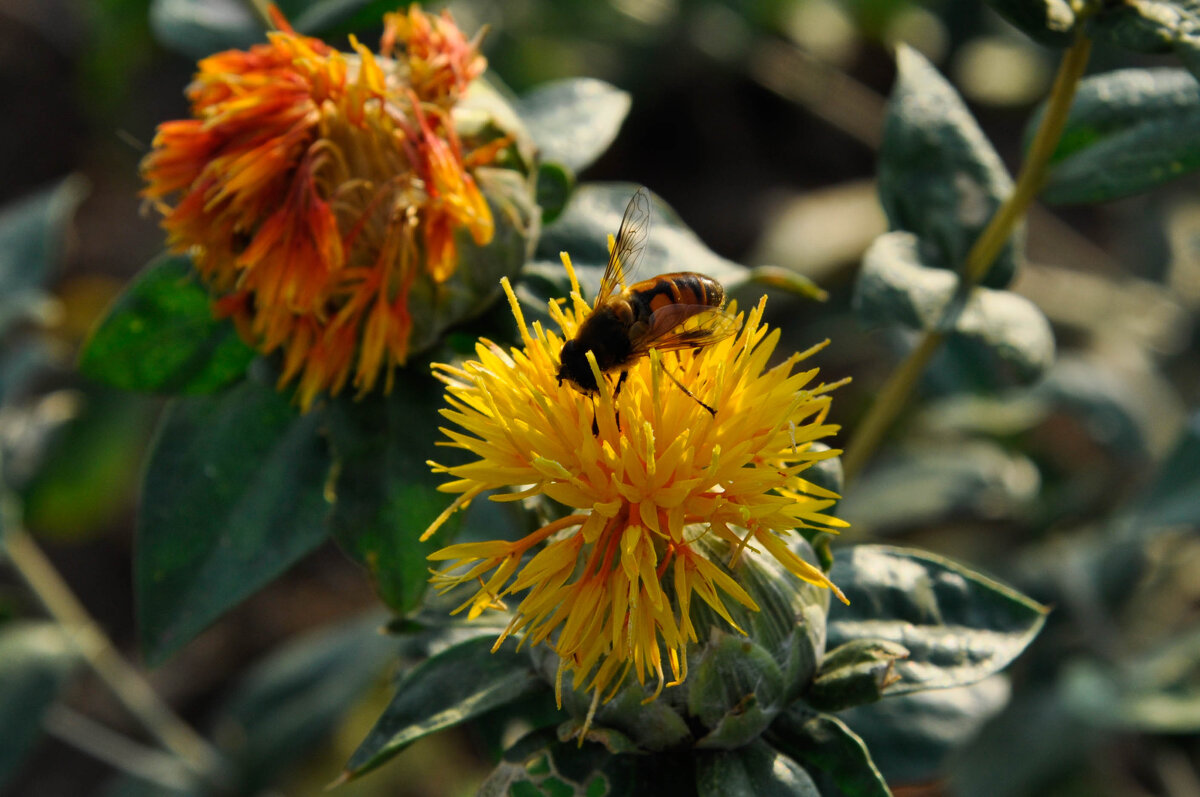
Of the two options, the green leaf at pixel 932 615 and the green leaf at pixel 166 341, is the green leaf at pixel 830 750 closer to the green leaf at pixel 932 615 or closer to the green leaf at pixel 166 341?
the green leaf at pixel 932 615

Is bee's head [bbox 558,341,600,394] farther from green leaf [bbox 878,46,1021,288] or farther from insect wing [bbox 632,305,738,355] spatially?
green leaf [bbox 878,46,1021,288]

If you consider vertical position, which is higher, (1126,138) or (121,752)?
(1126,138)

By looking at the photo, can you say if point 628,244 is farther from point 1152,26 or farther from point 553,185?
point 1152,26

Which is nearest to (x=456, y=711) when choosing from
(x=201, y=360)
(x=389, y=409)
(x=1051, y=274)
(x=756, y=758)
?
(x=756, y=758)

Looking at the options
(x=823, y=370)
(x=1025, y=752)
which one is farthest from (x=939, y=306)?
(x=823, y=370)

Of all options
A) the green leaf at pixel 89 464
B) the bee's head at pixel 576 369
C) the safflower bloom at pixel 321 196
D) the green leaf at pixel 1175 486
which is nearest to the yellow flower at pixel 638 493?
the bee's head at pixel 576 369

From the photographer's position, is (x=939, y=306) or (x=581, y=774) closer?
(x=581, y=774)

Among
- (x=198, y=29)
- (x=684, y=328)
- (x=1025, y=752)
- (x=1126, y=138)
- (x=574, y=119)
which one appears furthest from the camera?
(x=1025, y=752)
